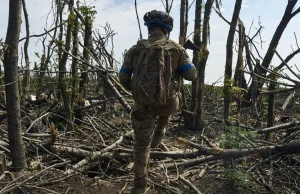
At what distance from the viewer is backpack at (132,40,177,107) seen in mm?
3623

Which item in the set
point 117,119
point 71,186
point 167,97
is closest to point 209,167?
point 167,97

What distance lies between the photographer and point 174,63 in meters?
3.77

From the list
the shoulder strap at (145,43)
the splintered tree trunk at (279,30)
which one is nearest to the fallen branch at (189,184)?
the shoulder strap at (145,43)

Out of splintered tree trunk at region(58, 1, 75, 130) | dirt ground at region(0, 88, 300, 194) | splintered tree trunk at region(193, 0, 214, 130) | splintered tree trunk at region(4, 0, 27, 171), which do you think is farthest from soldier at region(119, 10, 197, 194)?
splintered tree trunk at region(193, 0, 214, 130)

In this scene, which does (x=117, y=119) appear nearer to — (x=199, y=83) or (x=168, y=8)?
(x=199, y=83)

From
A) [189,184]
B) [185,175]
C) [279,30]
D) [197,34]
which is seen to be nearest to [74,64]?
[197,34]

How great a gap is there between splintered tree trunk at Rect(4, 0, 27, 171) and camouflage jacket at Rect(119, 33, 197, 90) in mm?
1140

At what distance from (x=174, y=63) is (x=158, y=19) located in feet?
1.55

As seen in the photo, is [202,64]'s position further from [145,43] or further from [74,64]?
[145,43]

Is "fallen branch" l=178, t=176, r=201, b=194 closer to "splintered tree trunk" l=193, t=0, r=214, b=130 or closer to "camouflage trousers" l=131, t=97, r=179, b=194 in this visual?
"camouflage trousers" l=131, t=97, r=179, b=194

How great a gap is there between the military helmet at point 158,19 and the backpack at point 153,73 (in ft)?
0.59

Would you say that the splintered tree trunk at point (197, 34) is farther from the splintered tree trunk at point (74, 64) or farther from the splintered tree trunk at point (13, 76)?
the splintered tree trunk at point (13, 76)

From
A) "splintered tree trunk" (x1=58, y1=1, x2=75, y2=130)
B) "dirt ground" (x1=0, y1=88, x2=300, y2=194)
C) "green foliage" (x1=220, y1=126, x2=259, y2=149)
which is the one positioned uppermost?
"splintered tree trunk" (x1=58, y1=1, x2=75, y2=130)

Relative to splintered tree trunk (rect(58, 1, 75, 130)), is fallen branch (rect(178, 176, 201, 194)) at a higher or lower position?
lower
